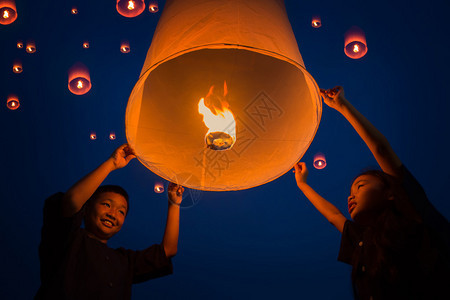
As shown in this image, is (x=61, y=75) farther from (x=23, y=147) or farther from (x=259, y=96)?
(x=259, y=96)

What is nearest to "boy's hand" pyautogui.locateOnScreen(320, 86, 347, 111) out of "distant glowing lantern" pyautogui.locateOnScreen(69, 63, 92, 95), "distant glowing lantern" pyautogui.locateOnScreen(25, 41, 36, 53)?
"distant glowing lantern" pyautogui.locateOnScreen(69, 63, 92, 95)

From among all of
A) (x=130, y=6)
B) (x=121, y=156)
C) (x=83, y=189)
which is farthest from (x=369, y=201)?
(x=130, y=6)

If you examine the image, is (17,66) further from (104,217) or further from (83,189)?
(83,189)

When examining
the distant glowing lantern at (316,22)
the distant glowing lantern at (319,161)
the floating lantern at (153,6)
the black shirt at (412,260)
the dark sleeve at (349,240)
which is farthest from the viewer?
the distant glowing lantern at (319,161)

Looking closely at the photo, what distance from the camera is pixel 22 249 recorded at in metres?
3.80

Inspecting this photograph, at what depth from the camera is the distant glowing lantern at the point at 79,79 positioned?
240 cm

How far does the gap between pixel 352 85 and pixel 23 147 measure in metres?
2.89

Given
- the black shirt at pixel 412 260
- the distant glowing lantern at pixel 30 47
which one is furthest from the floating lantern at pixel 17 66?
the black shirt at pixel 412 260

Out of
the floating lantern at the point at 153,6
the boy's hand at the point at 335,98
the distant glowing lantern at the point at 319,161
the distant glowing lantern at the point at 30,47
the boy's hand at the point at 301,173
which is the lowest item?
the boy's hand at the point at 301,173

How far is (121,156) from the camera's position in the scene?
6.79ft

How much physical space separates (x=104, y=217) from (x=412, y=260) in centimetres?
162

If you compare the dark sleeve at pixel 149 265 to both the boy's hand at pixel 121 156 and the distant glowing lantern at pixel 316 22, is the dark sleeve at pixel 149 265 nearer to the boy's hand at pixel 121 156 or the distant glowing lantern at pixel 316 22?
the boy's hand at pixel 121 156

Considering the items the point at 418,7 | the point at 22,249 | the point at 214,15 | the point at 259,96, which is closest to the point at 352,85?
the point at 418,7

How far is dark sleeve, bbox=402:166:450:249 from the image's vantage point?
1572 millimetres
